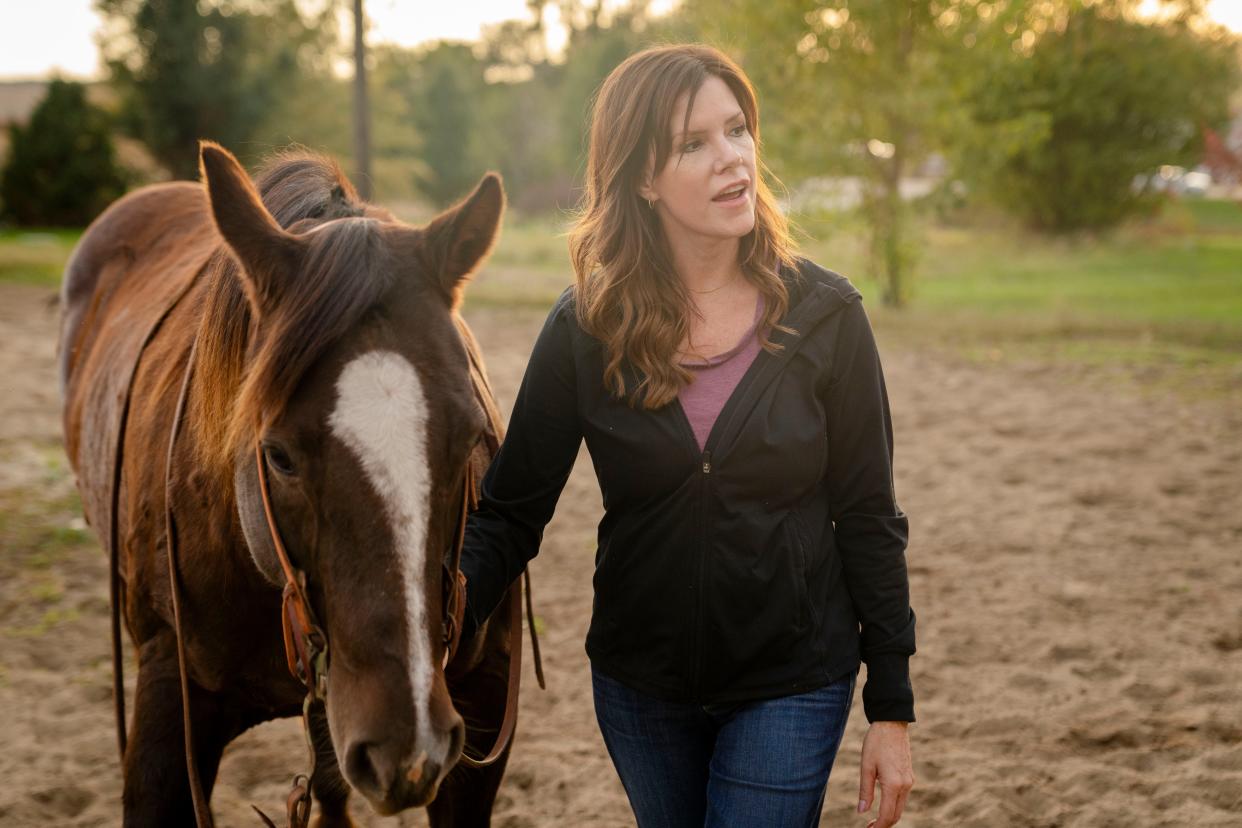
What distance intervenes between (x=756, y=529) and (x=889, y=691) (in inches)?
15.0

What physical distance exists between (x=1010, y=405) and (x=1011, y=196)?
17591 mm

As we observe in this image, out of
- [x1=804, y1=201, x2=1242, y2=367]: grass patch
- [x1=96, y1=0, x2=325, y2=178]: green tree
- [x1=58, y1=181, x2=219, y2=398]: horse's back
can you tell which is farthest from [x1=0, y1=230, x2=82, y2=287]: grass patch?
[x1=58, y1=181, x2=219, y2=398]: horse's back

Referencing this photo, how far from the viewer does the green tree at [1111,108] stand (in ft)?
74.8

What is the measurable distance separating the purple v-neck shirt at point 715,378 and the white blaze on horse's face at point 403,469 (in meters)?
0.59

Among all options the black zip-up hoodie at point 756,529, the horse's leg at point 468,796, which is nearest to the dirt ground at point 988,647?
the horse's leg at point 468,796

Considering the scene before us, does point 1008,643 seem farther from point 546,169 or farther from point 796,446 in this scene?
point 546,169

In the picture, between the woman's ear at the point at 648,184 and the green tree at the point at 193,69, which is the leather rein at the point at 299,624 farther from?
the green tree at the point at 193,69

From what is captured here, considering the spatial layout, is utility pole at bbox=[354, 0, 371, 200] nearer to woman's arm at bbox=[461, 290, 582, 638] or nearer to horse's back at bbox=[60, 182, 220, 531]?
horse's back at bbox=[60, 182, 220, 531]

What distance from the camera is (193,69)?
85.0ft

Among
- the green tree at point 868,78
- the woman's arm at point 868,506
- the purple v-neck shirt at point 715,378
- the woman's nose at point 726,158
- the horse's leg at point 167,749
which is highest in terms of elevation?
the green tree at point 868,78

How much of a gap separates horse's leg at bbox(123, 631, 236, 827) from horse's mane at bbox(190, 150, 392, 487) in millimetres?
535

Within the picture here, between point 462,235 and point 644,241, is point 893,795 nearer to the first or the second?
point 644,241

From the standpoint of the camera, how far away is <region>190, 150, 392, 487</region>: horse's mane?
1550mm

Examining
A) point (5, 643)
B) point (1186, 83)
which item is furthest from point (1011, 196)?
point (5, 643)
